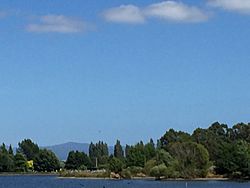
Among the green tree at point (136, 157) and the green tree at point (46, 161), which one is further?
the green tree at point (46, 161)

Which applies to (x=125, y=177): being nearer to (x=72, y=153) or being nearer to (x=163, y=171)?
(x=163, y=171)

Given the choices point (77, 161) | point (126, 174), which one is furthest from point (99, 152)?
point (126, 174)

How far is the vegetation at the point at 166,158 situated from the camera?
373 ft

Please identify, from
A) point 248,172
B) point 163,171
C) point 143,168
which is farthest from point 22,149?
point 248,172

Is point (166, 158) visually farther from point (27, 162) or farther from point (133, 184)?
point (27, 162)

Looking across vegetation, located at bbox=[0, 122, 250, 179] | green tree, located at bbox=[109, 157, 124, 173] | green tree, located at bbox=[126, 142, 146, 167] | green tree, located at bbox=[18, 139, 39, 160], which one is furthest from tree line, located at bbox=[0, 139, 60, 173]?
green tree, located at bbox=[109, 157, 124, 173]

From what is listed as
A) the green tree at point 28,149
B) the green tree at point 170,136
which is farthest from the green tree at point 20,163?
the green tree at point 170,136

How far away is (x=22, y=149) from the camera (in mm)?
185625

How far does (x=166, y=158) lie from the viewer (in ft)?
393

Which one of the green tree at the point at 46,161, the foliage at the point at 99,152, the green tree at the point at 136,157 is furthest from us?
the foliage at the point at 99,152

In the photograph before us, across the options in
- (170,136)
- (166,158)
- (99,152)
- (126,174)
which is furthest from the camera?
(99,152)

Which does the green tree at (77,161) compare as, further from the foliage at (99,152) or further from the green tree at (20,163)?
the green tree at (20,163)

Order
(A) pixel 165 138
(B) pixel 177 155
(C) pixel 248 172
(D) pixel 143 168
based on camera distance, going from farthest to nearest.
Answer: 1. (A) pixel 165 138
2. (D) pixel 143 168
3. (B) pixel 177 155
4. (C) pixel 248 172

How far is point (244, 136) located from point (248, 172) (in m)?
42.8
